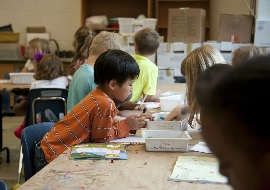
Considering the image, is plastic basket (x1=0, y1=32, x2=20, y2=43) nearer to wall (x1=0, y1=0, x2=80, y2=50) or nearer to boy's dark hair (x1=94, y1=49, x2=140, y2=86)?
wall (x1=0, y1=0, x2=80, y2=50)

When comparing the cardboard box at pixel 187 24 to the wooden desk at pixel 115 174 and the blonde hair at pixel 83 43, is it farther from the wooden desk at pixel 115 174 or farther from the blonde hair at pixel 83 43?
the wooden desk at pixel 115 174

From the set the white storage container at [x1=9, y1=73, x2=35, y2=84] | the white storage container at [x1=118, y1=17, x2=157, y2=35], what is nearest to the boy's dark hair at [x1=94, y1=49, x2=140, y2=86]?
the white storage container at [x1=9, y1=73, x2=35, y2=84]

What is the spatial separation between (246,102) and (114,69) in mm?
1615

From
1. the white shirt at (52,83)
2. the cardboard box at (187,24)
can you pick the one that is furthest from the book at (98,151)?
the cardboard box at (187,24)

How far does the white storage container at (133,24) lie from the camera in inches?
238

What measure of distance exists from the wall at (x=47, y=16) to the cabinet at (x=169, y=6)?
4.20 feet

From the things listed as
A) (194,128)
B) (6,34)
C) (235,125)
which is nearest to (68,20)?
(6,34)

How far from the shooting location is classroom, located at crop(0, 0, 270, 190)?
144cm

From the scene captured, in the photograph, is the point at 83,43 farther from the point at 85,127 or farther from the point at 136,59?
the point at 85,127

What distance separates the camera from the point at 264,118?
17.5 inches

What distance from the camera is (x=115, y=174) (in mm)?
1441

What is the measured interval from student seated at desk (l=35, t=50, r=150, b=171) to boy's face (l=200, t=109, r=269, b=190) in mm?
1390

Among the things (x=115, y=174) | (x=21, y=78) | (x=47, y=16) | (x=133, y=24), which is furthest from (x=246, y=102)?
(x=47, y=16)

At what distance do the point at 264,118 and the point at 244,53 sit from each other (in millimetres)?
2644
